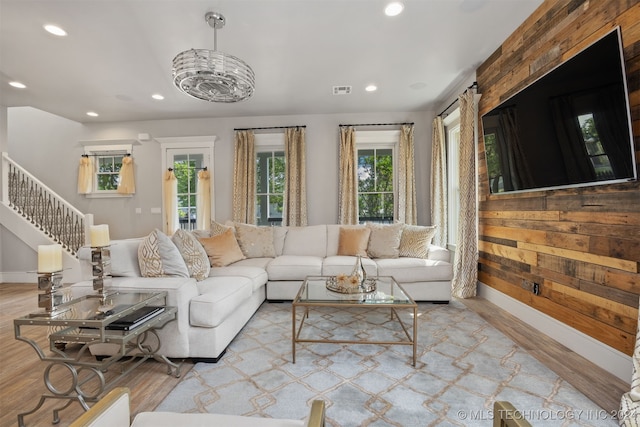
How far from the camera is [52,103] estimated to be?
4.48m

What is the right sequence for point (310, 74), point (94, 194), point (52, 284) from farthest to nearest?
point (94, 194) < point (310, 74) < point (52, 284)

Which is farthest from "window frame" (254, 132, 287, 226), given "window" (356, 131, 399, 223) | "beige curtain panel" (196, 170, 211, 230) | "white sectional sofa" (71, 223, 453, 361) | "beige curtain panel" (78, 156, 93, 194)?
"beige curtain panel" (78, 156, 93, 194)

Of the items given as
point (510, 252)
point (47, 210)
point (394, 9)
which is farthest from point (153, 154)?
point (510, 252)

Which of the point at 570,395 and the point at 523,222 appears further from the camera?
the point at 523,222

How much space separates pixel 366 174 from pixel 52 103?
5029mm

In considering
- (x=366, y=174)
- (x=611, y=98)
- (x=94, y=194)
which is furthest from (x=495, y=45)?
(x=94, y=194)

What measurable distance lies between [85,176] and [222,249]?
3.86 metres

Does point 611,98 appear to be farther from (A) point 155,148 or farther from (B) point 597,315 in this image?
(A) point 155,148

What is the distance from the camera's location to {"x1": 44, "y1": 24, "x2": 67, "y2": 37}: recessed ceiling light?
8.83 ft

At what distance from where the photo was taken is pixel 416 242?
3.75 meters

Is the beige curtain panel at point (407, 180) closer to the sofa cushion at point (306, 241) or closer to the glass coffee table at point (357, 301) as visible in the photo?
the sofa cushion at point (306, 241)

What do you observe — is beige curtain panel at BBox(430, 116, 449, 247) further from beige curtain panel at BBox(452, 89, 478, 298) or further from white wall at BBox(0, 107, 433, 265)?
beige curtain panel at BBox(452, 89, 478, 298)

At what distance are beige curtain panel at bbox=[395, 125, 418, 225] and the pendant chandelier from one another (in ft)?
9.98

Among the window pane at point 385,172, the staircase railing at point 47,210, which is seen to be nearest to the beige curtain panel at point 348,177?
the window pane at point 385,172
